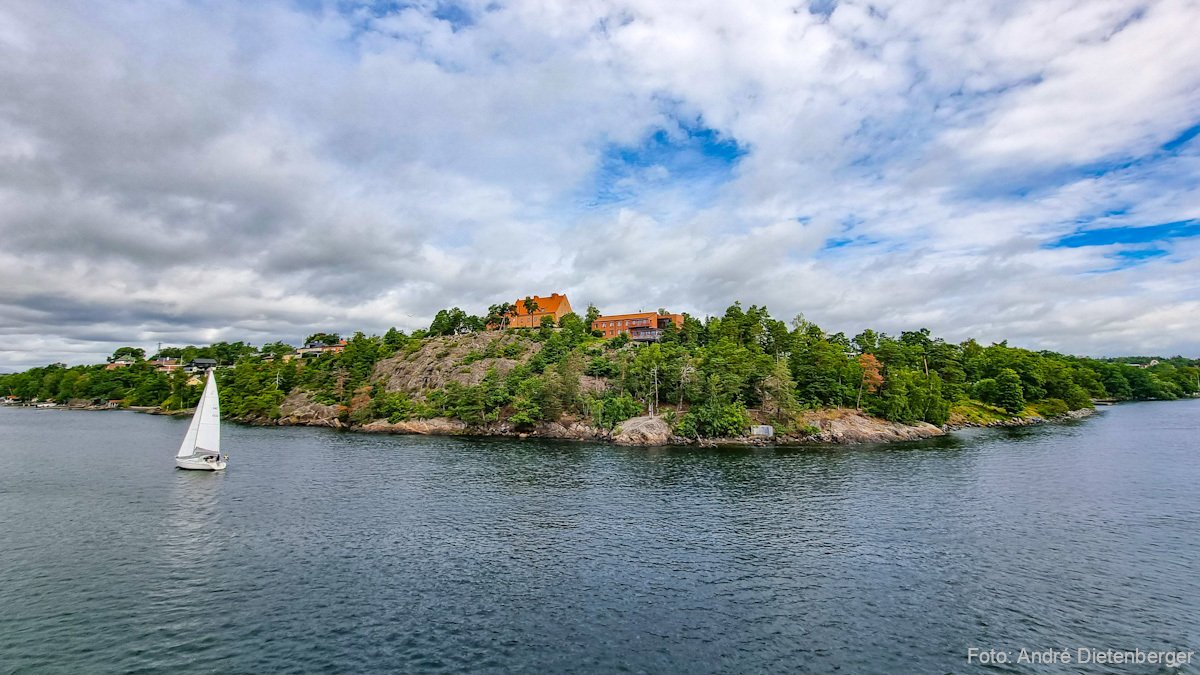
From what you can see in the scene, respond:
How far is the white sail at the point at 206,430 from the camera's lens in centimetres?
7462

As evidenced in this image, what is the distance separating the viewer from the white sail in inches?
2938

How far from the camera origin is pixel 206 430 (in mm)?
75188

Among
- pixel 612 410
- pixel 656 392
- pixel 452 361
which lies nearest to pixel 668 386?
pixel 656 392

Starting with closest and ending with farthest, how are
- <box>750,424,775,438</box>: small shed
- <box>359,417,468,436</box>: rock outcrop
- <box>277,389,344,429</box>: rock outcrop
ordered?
<box>750,424,775,438</box>: small shed
<box>359,417,468,436</box>: rock outcrop
<box>277,389,344,429</box>: rock outcrop

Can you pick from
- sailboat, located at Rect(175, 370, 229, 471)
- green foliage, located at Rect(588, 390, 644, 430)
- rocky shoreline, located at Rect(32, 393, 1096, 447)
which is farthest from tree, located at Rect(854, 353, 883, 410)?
sailboat, located at Rect(175, 370, 229, 471)

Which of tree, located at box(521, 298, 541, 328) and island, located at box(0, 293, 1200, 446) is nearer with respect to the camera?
island, located at box(0, 293, 1200, 446)

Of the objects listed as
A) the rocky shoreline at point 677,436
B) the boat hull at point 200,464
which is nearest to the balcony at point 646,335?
the rocky shoreline at point 677,436

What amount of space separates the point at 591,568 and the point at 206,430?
66944 millimetres

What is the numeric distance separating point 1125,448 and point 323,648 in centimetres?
12191

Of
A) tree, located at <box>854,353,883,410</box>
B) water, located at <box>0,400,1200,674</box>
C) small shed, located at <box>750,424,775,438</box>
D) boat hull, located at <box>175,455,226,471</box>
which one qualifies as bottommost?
water, located at <box>0,400,1200,674</box>

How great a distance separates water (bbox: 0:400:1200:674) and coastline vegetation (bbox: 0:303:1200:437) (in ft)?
132

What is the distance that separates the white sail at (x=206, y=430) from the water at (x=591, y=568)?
5121mm

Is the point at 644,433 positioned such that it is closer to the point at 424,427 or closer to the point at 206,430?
the point at 424,427

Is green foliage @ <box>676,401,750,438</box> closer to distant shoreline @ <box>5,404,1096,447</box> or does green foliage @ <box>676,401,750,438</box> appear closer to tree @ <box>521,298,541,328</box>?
distant shoreline @ <box>5,404,1096,447</box>
